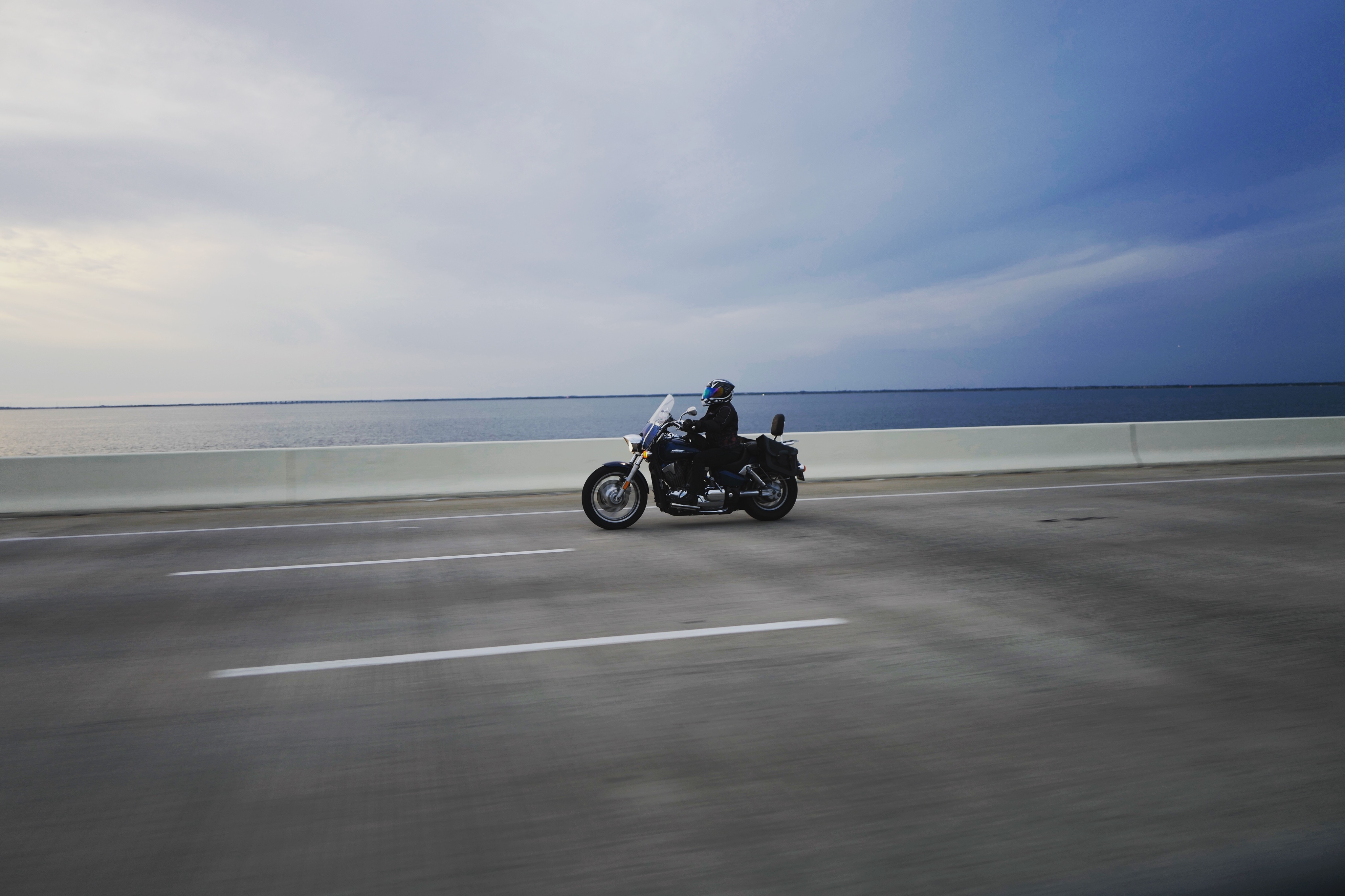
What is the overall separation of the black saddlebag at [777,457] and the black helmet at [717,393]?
663mm

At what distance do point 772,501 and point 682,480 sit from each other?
1.25 m

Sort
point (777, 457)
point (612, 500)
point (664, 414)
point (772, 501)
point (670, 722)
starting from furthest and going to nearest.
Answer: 1. point (772, 501)
2. point (777, 457)
3. point (664, 414)
4. point (612, 500)
5. point (670, 722)

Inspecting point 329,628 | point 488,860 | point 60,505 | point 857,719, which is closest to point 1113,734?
point 857,719

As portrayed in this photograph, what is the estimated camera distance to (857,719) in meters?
3.86

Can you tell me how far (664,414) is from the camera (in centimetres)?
A: 1016


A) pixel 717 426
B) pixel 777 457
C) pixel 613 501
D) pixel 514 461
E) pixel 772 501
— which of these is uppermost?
pixel 717 426

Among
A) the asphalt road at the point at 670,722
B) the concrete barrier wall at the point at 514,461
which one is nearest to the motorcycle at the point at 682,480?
the asphalt road at the point at 670,722

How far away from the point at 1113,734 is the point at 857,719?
3.61 feet

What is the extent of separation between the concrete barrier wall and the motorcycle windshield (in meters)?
3.95

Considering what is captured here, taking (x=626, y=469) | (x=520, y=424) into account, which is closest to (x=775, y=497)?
(x=626, y=469)

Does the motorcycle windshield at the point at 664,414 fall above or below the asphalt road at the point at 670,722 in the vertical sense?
above

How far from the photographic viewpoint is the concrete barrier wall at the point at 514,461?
40.1 ft

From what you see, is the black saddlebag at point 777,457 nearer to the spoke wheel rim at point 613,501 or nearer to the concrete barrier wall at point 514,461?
the spoke wheel rim at point 613,501

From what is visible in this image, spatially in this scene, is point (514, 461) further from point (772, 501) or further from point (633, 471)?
point (772, 501)
